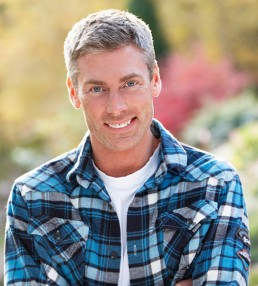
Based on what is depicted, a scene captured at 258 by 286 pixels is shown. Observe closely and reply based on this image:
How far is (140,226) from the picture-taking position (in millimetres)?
2924

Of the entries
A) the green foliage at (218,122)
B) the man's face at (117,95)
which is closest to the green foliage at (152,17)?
the green foliage at (218,122)

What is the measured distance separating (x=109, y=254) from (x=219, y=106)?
8471 millimetres

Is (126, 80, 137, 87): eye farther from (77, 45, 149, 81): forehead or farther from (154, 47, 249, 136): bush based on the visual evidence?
(154, 47, 249, 136): bush

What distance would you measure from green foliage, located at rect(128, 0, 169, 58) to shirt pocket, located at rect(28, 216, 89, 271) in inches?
502

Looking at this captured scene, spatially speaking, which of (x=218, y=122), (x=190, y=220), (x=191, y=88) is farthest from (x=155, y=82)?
(x=191, y=88)

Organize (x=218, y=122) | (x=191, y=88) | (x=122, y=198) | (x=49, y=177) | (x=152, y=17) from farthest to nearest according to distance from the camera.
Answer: (x=152, y=17), (x=191, y=88), (x=218, y=122), (x=49, y=177), (x=122, y=198)

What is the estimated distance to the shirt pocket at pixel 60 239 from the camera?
9.82 ft

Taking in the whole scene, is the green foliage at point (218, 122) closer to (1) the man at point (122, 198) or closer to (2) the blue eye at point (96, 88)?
(1) the man at point (122, 198)

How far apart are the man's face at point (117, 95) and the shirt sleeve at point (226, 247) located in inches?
16.3

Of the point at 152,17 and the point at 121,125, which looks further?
the point at 152,17

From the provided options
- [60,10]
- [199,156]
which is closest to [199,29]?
[60,10]

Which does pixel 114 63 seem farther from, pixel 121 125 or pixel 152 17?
pixel 152 17

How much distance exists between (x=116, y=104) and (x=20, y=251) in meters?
0.72

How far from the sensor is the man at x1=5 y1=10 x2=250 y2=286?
281 cm
